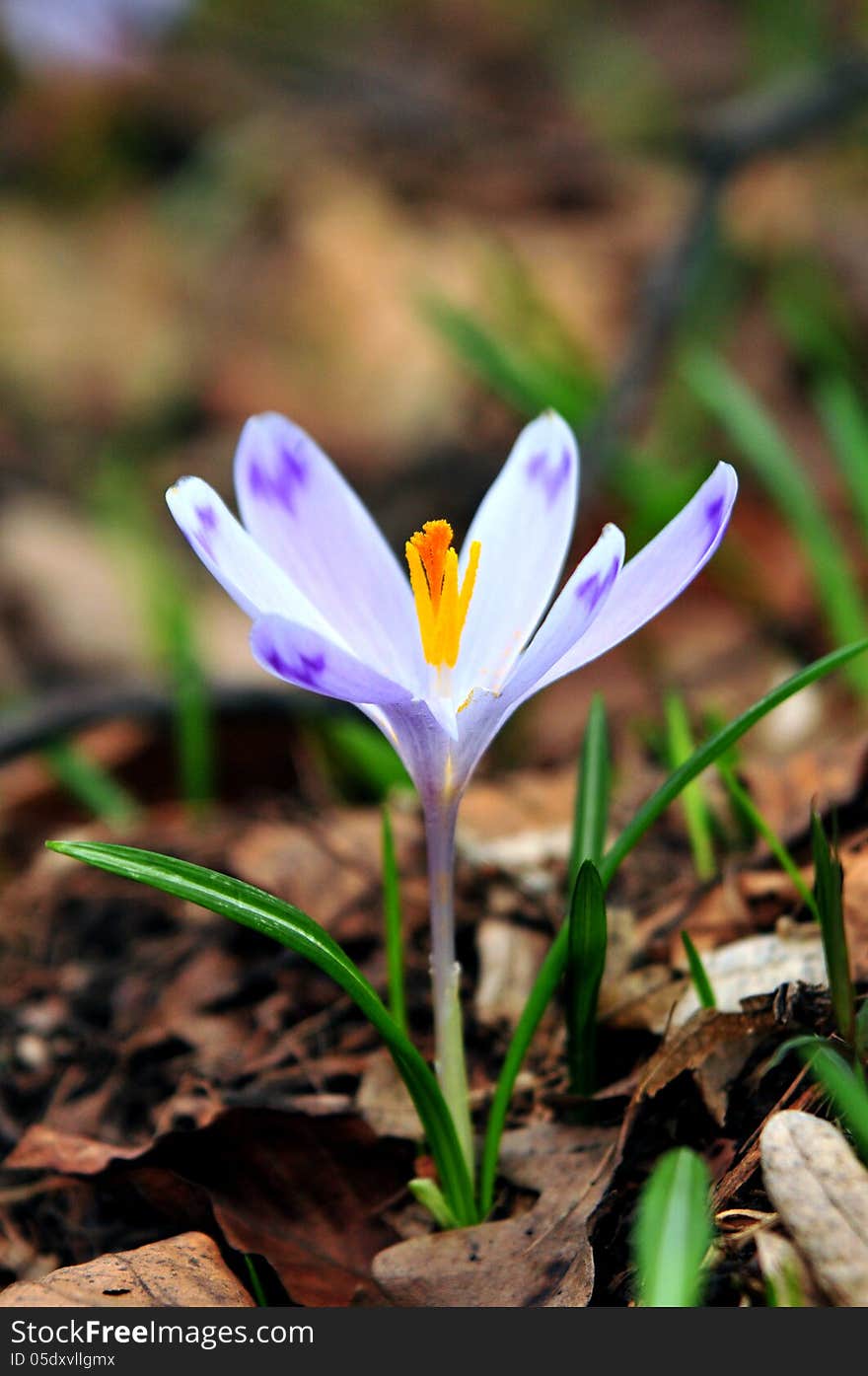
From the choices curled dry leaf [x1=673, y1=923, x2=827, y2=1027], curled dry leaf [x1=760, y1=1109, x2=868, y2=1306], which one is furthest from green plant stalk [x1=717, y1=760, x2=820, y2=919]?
curled dry leaf [x1=760, y1=1109, x2=868, y2=1306]

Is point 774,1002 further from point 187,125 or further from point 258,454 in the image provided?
point 187,125

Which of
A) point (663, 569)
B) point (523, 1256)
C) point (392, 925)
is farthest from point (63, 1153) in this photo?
point (663, 569)

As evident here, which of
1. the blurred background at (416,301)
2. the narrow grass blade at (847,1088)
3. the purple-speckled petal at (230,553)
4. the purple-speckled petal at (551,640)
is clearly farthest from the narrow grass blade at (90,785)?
the narrow grass blade at (847,1088)

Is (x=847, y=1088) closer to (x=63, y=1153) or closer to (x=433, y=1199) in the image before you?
(x=433, y=1199)

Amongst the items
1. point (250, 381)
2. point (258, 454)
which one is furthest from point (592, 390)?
point (258, 454)

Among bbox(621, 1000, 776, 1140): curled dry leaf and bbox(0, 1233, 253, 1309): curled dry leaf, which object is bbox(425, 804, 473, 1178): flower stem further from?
bbox(0, 1233, 253, 1309): curled dry leaf
